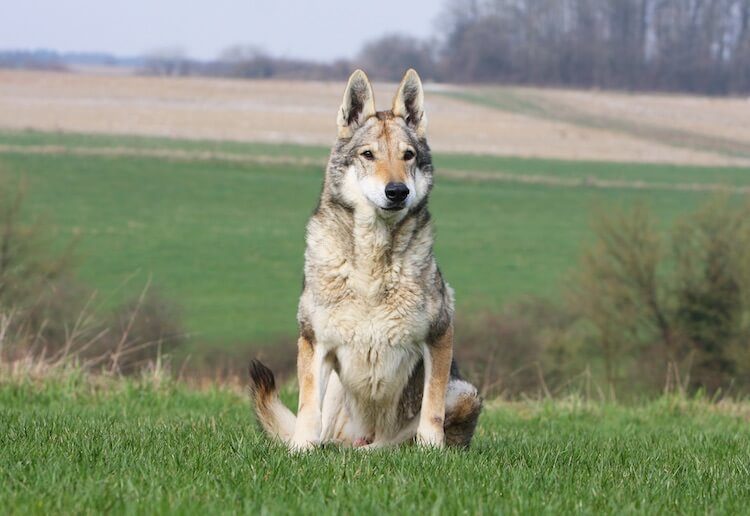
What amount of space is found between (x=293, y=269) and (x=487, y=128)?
36.0m

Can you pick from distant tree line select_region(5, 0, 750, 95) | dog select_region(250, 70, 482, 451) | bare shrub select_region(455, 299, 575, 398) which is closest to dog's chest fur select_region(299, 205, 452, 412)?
dog select_region(250, 70, 482, 451)

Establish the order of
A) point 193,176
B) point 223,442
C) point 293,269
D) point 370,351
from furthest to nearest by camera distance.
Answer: point 193,176
point 293,269
point 370,351
point 223,442

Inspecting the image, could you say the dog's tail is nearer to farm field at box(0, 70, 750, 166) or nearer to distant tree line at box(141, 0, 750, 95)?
farm field at box(0, 70, 750, 166)

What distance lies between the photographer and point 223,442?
671cm

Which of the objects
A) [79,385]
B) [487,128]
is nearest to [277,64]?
[487,128]

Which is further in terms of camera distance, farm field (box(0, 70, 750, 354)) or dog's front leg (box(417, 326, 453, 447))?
farm field (box(0, 70, 750, 354))

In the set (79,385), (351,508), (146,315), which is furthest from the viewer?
(146,315)

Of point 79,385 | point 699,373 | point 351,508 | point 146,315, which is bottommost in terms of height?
point 699,373

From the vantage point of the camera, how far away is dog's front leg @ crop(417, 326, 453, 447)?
7.42m

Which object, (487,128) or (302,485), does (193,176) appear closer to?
(487,128)

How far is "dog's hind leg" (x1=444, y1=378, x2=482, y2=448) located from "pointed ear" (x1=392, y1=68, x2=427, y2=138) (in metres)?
1.79

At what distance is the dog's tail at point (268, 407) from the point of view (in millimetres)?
7741

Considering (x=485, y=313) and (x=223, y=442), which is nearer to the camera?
(x=223, y=442)

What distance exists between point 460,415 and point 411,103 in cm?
218
